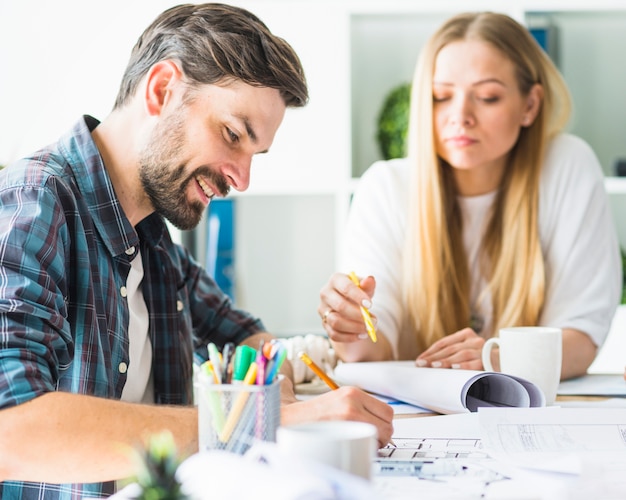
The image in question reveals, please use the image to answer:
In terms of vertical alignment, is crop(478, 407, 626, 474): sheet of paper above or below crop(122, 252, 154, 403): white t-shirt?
below

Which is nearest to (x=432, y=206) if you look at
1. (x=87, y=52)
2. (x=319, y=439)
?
(x=319, y=439)

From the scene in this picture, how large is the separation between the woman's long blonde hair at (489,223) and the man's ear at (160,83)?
76 cm

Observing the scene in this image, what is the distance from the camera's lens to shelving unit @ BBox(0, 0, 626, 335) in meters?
2.68

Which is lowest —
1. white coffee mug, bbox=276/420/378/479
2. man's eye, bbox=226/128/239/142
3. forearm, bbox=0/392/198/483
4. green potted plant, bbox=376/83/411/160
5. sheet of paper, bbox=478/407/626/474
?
sheet of paper, bbox=478/407/626/474

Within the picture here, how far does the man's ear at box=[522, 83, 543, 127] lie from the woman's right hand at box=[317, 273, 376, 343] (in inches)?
26.9

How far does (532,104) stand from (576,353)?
0.63 m

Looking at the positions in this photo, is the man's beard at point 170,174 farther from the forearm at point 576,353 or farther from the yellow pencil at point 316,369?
the forearm at point 576,353

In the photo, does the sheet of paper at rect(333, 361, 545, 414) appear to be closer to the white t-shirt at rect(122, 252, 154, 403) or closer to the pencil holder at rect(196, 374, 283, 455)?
the white t-shirt at rect(122, 252, 154, 403)

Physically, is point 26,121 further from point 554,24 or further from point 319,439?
point 319,439

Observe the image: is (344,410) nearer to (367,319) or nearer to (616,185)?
(367,319)

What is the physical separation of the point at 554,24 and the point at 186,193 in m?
2.00

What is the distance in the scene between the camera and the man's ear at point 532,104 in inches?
73.7

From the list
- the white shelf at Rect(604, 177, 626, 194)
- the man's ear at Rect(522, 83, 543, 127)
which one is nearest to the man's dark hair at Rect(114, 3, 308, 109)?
the man's ear at Rect(522, 83, 543, 127)

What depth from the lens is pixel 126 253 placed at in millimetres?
1213
